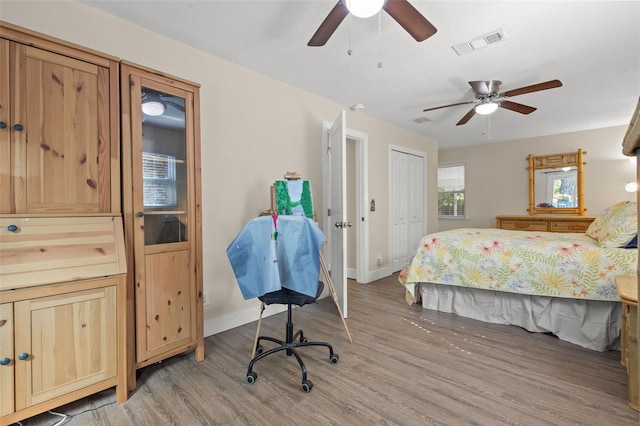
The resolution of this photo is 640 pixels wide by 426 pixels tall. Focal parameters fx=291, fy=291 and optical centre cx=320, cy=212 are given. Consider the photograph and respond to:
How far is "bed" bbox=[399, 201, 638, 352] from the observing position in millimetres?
2258

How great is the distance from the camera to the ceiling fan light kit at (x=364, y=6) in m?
1.49

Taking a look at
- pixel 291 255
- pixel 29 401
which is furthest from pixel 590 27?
pixel 29 401

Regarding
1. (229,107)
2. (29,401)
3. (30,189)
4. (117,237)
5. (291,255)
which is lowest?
(29,401)

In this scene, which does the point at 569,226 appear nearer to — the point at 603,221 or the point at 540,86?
the point at 603,221

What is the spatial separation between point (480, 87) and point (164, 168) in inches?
116

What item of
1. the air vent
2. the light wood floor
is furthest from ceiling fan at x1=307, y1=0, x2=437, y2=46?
the light wood floor

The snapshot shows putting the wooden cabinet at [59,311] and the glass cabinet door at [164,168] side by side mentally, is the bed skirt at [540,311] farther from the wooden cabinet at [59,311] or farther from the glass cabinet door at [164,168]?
the wooden cabinet at [59,311]

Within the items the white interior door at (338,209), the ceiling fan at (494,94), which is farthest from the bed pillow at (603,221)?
the white interior door at (338,209)

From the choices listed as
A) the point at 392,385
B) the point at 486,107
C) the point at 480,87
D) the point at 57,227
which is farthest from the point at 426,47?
the point at 57,227

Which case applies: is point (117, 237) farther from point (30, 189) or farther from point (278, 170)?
point (278, 170)

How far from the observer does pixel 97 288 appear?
5.21ft

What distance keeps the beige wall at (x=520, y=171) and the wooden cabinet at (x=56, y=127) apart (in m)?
6.56

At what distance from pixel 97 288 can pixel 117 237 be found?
11.4 inches

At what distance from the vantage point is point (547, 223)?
5.25 metres
